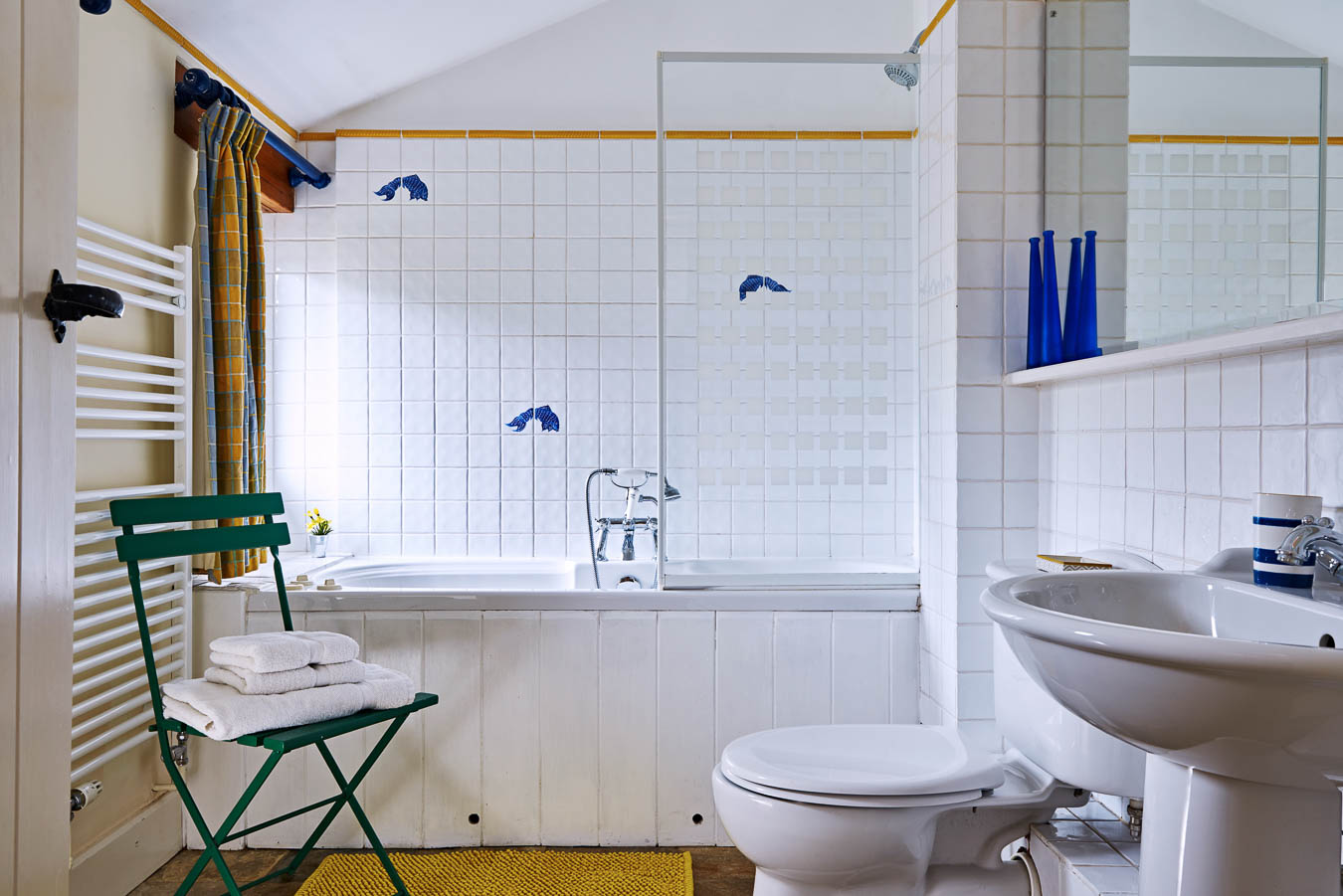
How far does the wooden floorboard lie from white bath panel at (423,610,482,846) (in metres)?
0.30

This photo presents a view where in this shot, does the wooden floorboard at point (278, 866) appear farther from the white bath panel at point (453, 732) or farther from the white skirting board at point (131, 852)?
the white bath panel at point (453, 732)

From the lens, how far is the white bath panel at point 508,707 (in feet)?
7.72

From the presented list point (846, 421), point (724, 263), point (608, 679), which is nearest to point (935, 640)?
point (846, 421)

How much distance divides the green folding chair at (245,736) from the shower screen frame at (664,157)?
0.71 metres

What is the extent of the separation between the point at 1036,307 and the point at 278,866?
2196mm

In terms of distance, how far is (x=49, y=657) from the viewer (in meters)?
0.89

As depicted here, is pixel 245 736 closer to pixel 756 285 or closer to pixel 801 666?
pixel 801 666

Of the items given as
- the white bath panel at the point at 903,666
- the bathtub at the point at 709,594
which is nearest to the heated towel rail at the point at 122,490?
the bathtub at the point at 709,594

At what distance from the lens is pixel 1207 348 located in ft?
4.43

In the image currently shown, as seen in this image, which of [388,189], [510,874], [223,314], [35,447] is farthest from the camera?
[388,189]

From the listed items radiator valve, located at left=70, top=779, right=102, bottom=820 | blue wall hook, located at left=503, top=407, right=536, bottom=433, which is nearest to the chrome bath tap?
blue wall hook, located at left=503, top=407, right=536, bottom=433

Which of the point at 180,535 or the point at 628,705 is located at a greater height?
the point at 180,535

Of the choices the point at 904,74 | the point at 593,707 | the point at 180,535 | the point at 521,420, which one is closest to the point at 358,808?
the point at 593,707

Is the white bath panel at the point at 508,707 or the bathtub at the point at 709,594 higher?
the bathtub at the point at 709,594
